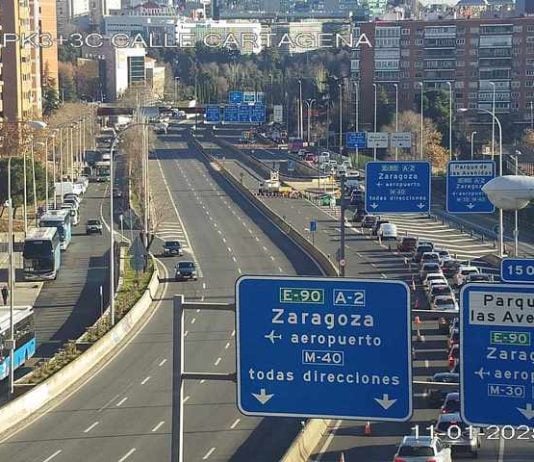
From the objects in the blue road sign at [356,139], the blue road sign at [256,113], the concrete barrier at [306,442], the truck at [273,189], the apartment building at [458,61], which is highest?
the apartment building at [458,61]

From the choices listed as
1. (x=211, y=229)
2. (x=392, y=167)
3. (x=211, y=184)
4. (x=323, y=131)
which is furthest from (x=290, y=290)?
(x=323, y=131)

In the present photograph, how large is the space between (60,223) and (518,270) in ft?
118

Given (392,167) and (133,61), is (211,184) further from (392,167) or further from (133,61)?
(133,61)

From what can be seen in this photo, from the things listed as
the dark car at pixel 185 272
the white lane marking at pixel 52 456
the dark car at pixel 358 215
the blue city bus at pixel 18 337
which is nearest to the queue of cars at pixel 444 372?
the dark car at pixel 358 215

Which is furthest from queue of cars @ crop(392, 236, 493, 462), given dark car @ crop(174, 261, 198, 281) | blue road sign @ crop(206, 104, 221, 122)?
blue road sign @ crop(206, 104, 221, 122)

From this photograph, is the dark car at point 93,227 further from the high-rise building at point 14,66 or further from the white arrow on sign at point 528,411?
the white arrow on sign at point 528,411

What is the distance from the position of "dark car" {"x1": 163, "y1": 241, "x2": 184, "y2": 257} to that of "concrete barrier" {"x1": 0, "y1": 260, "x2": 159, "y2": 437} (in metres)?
11.3

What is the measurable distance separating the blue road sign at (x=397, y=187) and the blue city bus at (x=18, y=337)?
7.89 meters

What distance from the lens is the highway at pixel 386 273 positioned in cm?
1998

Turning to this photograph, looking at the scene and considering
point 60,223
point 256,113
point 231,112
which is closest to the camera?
point 60,223

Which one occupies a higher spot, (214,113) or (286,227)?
(214,113)

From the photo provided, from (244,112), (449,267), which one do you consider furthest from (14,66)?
(449,267)

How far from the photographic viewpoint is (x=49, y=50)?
114 m

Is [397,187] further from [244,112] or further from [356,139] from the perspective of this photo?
[244,112]
